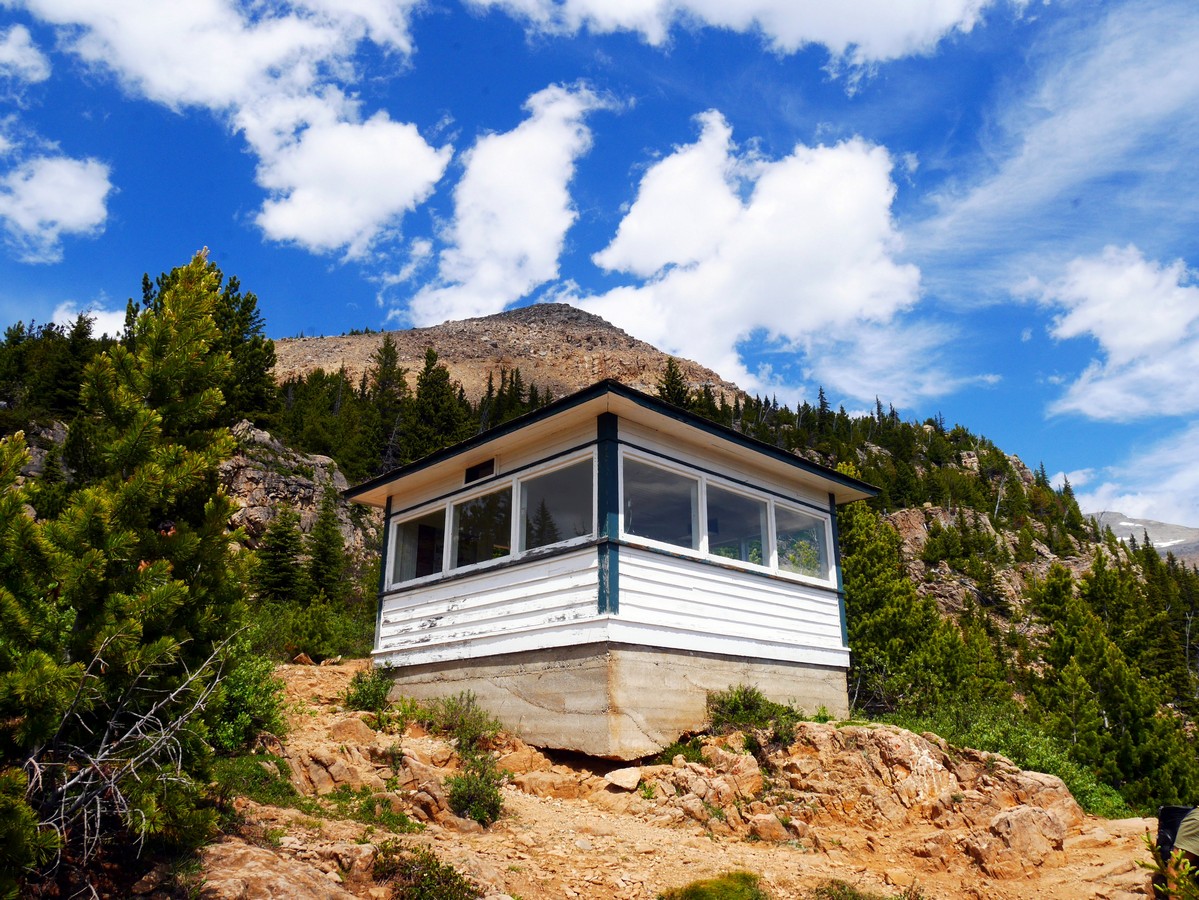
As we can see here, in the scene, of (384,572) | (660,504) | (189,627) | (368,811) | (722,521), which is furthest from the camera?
(384,572)

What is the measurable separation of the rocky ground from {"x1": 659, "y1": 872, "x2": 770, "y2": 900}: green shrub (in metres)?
0.24

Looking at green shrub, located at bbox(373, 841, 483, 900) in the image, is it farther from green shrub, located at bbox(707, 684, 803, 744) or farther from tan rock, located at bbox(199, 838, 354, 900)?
green shrub, located at bbox(707, 684, 803, 744)

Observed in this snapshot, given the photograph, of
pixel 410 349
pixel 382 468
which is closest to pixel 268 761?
pixel 382 468

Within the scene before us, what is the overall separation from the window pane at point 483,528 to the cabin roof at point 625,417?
2.51ft

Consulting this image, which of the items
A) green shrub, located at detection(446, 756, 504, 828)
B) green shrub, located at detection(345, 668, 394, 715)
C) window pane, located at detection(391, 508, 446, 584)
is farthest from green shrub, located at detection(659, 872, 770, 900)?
window pane, located at detection(391, 508, 446, 584)

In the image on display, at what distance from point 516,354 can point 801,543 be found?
15053 centimetres

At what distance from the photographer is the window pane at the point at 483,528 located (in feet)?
40.9

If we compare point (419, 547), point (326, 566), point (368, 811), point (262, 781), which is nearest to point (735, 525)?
point (419, 547)

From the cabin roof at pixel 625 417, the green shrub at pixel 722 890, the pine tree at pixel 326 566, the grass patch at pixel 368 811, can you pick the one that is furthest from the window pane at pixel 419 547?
the pine tree at pixel 326 566

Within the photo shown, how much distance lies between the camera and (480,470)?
1302cm

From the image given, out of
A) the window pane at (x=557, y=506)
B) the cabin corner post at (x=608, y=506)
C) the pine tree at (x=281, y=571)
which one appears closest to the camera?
the cabin corner post at (x=608, y=506)

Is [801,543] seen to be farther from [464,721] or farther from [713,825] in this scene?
[464,721]

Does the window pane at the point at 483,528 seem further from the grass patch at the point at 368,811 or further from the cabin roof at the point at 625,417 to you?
the grass patch at the point at 368,811

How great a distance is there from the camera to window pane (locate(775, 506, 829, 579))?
527 inches
